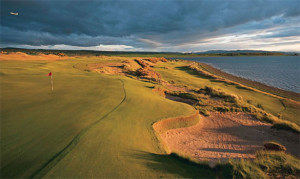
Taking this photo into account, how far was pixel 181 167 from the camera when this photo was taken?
5.34m

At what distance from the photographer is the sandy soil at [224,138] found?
8320mm

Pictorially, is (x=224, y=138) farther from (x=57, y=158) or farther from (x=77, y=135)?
(x=57, y=158)

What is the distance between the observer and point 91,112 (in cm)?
904

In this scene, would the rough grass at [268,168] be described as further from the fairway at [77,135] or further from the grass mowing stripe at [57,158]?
the grass mowing stripe at [57,158]

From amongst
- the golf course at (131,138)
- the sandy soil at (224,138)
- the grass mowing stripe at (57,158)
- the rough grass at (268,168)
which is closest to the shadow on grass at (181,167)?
the golf course at (131,138)

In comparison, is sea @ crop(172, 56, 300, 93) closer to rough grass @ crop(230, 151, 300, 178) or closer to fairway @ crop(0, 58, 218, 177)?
rough grass @ crop(230, 151, 300, 178)

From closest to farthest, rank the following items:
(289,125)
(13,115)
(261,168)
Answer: (261,168) < (13,115) < (289,125)

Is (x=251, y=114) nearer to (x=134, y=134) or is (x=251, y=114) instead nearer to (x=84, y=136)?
(x=134, y=134)

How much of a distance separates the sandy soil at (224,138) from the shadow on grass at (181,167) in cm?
157

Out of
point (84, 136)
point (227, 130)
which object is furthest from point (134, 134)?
point (227, 130)

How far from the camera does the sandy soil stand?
832 cm

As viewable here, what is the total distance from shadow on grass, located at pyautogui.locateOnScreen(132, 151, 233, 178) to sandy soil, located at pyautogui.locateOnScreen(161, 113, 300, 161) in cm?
157

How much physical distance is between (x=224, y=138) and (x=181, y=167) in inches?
252

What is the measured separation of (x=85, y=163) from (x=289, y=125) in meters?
14.6
